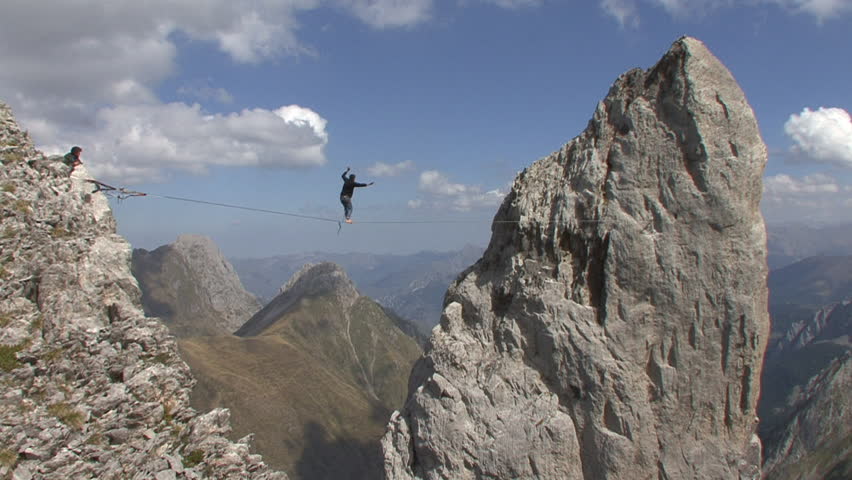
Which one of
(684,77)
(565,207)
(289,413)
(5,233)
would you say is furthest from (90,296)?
(289,413)

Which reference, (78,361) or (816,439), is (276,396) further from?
(816,439)

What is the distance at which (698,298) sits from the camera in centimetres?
2391

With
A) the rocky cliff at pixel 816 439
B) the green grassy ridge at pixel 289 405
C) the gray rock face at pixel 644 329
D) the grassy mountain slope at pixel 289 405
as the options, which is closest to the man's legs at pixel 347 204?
the gray rock face at pixel 644 329

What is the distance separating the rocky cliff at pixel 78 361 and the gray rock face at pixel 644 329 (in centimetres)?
1031

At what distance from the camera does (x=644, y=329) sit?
24.5 meters

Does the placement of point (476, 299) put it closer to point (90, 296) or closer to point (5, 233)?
point (90, 296)

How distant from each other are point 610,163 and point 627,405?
39.5ft

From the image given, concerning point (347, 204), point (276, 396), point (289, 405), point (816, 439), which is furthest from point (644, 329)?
point (816, 439)

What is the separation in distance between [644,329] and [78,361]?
24.9 metres

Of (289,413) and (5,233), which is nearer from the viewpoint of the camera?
(5,233)

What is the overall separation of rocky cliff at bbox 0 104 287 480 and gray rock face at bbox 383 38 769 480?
10.3 metres

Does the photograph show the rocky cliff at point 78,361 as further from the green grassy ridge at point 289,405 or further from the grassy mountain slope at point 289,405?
the grassy mountain slope at point 289,405

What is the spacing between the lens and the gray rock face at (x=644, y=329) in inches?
939

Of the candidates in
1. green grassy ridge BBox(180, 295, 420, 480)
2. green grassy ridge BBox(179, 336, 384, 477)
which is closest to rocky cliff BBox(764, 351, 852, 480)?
green grassy ridge BBox(180, 295, 420, 480)
